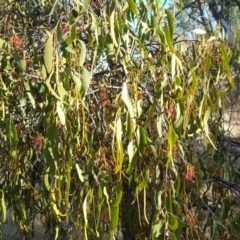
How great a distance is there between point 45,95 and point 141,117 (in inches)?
13.3

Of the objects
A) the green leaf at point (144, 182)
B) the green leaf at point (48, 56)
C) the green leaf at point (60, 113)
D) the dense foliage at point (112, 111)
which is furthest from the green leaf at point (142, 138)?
the green leaf at point (48, 56)

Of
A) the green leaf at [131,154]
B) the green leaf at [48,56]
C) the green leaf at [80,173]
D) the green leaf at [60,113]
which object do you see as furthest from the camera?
the green leaf at [80,173]

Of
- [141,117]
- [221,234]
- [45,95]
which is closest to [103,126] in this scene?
[141,117]

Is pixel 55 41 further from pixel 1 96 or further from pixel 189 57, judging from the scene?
pixel 189 57

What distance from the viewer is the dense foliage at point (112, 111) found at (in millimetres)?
1595

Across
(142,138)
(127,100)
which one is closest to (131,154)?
(142,138)

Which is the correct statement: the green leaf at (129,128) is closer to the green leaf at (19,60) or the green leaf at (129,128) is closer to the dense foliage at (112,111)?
the dense foliage at (112,111)

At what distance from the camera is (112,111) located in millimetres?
1724

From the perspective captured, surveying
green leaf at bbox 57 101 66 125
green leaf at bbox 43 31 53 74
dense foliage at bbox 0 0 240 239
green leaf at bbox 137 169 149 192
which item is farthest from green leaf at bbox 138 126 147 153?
green leaf at bbox 43 31 53 74

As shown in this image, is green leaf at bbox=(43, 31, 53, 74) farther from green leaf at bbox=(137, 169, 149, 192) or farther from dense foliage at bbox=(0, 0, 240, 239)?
green leaf at bbox=(137, 169, 149, 192)

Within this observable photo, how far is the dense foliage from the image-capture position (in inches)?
62.8

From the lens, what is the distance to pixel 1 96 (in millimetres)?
1726

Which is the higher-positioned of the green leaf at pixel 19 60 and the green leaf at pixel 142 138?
the green leaf at pixel 19 60

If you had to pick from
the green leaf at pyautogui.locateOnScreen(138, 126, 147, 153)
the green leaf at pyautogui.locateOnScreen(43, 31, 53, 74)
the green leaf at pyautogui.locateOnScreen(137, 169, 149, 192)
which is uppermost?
the green leaf at pyautogui.locateOnScreen(43, 31, 53, 74)
